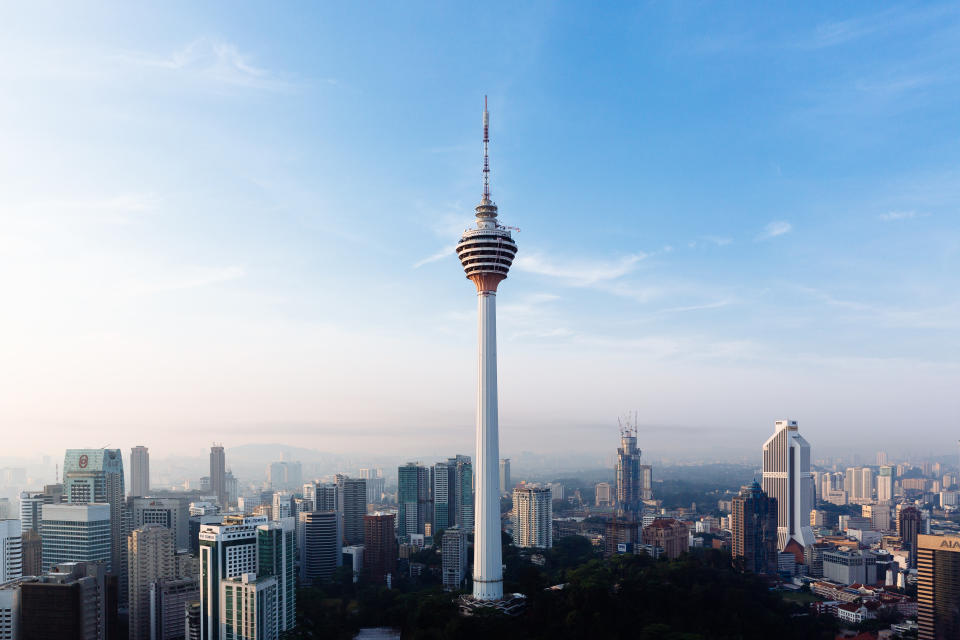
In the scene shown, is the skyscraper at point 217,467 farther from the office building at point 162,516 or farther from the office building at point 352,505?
the office building at point 162,516

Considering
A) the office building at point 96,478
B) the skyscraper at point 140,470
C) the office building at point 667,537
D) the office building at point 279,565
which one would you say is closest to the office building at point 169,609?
the office building at point 279,565

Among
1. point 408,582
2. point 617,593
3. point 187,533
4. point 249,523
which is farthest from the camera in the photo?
point 187,533

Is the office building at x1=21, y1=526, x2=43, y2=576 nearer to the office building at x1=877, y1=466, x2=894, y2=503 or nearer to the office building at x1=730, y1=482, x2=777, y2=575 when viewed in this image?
the office building at x1=730, y1=482, x2=777, y2=575

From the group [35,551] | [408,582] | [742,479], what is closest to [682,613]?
[408,582]

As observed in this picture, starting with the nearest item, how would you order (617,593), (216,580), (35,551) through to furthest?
(216,580), (617,593), (35,551)

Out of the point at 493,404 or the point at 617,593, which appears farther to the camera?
the point at 493,404

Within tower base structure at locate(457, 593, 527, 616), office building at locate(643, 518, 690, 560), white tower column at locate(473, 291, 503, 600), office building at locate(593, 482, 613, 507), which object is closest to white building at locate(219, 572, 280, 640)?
tower base structure at locate(457, 593, 527, 616)

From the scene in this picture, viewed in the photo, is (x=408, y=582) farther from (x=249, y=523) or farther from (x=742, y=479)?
(x=742, y=479)
